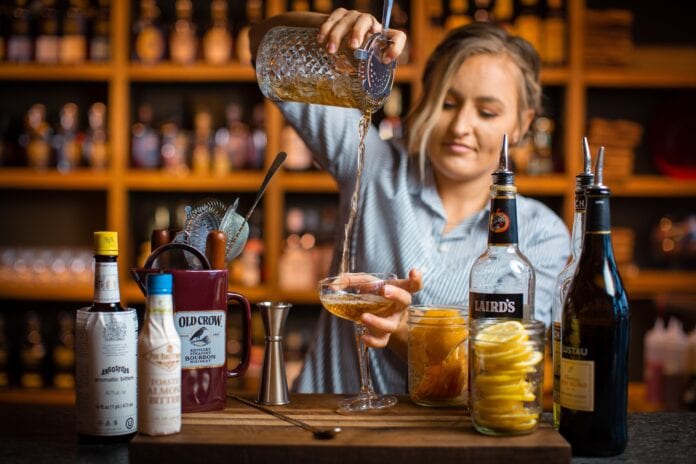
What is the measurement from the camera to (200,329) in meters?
1.05

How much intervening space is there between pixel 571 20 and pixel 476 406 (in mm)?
2217

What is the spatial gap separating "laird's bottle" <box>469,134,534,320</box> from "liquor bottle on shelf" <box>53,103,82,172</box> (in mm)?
2315

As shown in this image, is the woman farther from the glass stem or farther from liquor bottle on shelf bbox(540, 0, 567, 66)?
liquor bottle on shelf bbox(540, 0, 567, 66)

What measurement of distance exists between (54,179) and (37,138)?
9.6 inches

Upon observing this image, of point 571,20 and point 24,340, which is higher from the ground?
point 571,20

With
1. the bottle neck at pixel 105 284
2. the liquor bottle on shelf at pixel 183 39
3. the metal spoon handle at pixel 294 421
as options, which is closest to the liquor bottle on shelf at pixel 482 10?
the liquor bottle on shelf at pixel 183 39

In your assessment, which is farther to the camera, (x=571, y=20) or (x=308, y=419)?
(x=571, y=20)

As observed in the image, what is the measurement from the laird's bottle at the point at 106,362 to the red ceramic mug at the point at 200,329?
52 mm

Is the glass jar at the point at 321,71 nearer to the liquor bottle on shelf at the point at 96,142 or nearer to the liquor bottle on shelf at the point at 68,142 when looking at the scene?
the liquor bottle on shelf at the point at 96,142

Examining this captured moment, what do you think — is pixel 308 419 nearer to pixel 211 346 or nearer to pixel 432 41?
pixel 211 346

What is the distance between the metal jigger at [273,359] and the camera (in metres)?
1.12

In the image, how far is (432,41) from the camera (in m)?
2.82

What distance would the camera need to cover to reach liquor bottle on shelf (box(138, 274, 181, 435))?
93cm

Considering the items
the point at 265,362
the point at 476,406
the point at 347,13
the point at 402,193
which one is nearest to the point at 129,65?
the point at 402,193
